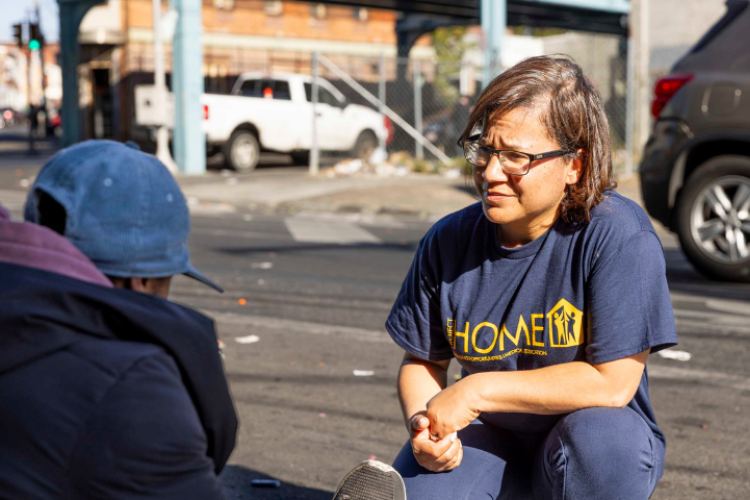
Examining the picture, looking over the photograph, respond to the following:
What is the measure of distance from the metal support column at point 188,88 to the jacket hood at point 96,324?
55.2 feet

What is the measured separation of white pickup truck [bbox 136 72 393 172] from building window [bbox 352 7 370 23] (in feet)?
64.0

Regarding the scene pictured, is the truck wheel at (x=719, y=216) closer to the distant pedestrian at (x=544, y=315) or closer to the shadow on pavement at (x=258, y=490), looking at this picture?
the shadow on pavement at (x=258, y=490)

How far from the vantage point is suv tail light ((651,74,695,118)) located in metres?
6.85

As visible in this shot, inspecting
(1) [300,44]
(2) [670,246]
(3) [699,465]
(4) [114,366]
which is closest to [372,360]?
(3) [699,465]

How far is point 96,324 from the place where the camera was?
1.33 meters

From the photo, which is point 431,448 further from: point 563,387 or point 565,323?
point 565,323

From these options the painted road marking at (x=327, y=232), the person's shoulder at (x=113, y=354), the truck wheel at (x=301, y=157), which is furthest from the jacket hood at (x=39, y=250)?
the truck wheel at (x=301, y=157)

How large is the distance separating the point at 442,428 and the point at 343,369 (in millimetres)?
2565

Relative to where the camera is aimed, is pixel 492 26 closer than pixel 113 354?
No

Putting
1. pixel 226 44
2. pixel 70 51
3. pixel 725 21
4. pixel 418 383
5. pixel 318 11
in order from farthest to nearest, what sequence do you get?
pixel 318 11
pixel 226 44
pixel 70 51
pixel 725 21
pixel 418 383

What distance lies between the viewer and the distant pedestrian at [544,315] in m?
2.29

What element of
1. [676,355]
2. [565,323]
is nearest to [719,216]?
[676,355]

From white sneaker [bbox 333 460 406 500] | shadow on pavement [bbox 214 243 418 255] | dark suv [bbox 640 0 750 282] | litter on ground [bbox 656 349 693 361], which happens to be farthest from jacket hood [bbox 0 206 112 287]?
shadow on pavement [bbox 214 243 418 255]

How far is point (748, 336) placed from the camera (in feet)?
17.9
